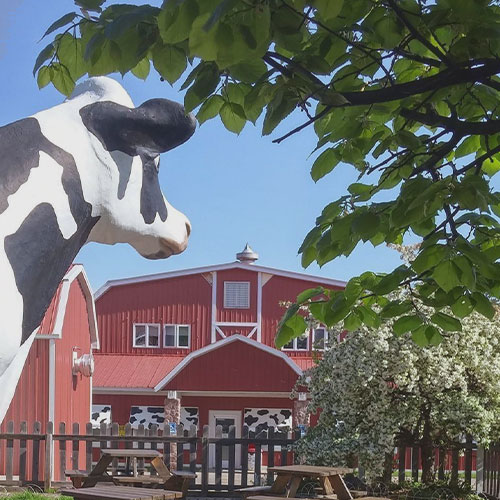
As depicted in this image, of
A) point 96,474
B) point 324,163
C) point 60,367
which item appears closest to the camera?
point 324,163

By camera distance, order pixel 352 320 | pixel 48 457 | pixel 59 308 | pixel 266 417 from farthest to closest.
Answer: pixel 266 417
pixel 59 308
pixel 48 457
pixel 352 320

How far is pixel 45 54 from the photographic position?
2189mm

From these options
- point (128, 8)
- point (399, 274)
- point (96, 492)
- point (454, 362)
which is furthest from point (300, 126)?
point (454, 362)

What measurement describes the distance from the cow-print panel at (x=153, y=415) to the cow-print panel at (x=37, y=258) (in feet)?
68.6

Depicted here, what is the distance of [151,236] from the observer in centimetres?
251

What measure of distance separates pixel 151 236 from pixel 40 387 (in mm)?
12649

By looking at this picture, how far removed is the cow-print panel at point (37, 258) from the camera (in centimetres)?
203

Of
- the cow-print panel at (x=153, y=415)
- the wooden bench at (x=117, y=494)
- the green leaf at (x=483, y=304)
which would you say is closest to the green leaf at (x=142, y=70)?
the green leaf at (x=483, y=304)

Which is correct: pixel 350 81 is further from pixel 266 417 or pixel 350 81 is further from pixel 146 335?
pixel 146 335

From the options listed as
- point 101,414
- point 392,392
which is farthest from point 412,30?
point 101,414

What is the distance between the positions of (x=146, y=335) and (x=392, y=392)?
1507 centimetres

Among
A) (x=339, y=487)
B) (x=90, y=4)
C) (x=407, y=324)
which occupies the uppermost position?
(x=90, y=4)

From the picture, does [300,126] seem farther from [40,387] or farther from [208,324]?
[208,324]

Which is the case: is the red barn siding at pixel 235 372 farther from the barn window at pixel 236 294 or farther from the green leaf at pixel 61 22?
the green leaf at pixel 61 22
